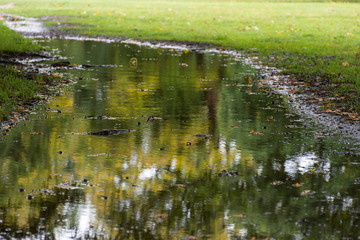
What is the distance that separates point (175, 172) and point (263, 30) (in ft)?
70.1

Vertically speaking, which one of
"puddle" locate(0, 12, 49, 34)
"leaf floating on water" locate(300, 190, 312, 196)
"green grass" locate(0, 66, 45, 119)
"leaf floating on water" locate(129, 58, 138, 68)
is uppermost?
"puddle" locate(0, 12, 49, 34)

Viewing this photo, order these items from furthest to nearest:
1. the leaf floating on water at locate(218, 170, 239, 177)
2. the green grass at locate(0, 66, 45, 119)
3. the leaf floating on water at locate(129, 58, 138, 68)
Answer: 1. the leaf floating on water at locate(129, 58, 138, 68)
2. the green grass at locate(0, 66, 45, 119)
3. the leaf floating on water at locate(218, 170, 239, 177)

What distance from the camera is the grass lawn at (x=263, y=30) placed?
54.2 feet

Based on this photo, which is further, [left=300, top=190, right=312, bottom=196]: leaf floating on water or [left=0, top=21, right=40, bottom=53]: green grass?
[left=0, top=21, right=40, bottom=53]: green grass

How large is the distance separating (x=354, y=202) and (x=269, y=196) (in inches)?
36.2

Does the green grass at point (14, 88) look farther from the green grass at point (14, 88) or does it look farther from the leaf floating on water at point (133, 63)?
the leaf floating on water at point (133, 63)

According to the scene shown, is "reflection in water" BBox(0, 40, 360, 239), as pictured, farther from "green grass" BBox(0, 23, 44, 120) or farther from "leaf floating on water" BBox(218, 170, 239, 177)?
"green grass" BBox(0, 23, 44, 120)

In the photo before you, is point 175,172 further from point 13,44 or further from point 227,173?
point 13,44

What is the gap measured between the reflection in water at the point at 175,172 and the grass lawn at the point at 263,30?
3.18 meters

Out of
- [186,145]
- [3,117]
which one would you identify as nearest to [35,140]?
[3,117]

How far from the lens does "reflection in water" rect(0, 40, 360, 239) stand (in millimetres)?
5438

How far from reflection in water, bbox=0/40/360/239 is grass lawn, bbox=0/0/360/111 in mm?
3180

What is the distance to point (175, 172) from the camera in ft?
23.0

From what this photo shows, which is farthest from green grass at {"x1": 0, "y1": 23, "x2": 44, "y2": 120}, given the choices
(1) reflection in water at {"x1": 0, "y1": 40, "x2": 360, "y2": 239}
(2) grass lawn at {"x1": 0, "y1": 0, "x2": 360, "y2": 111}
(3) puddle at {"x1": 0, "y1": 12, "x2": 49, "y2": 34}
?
(3) puddle at {"x1": 0, "y1": 12, "x2": 49, "y2": 34}
